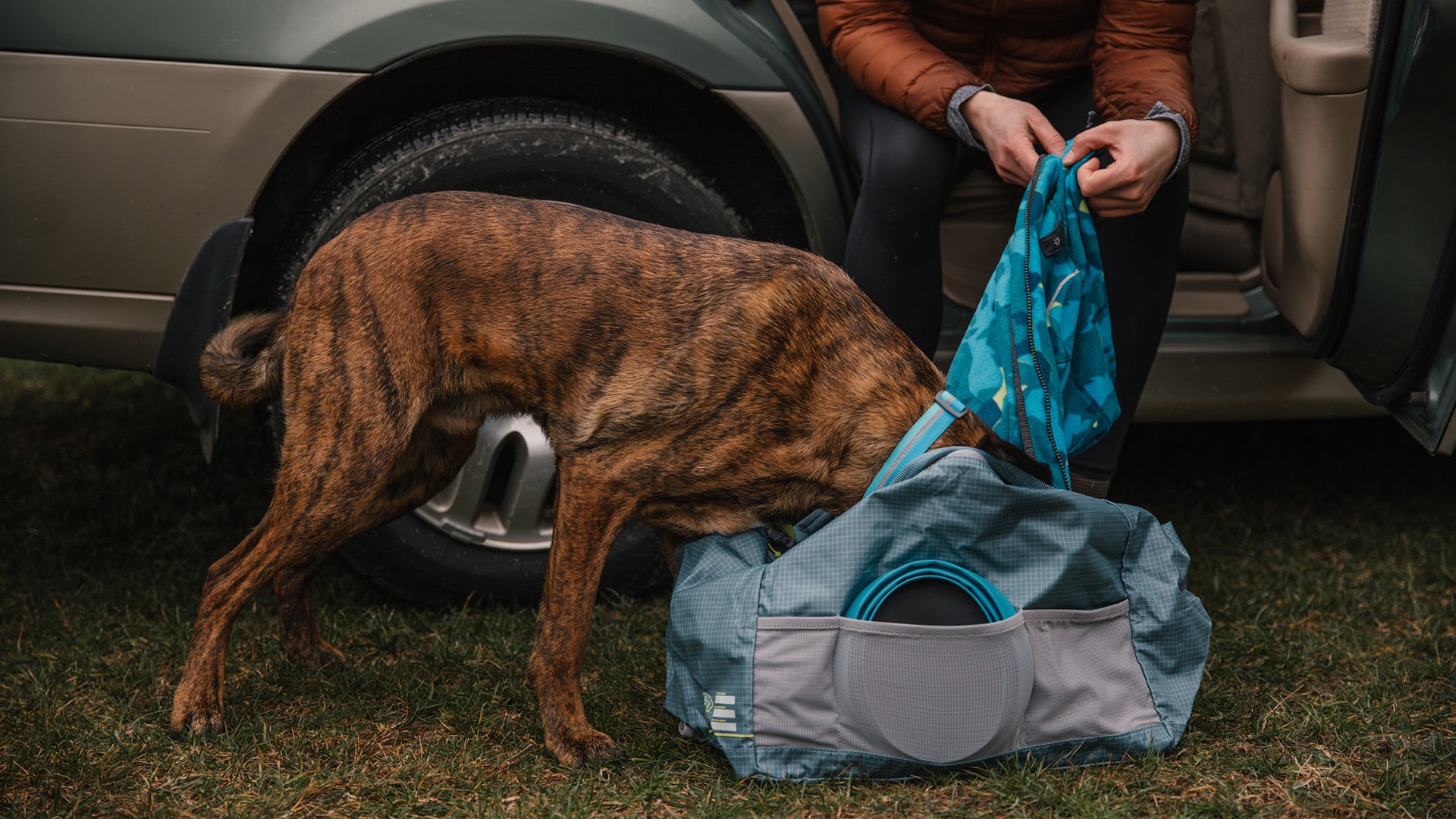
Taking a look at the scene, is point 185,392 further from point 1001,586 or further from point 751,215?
point 1001,586

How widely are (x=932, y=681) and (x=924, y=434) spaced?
1.46 feet

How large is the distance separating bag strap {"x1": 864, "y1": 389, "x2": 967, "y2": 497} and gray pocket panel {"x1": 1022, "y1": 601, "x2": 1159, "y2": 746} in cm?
33

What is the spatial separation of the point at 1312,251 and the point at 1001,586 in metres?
1.20

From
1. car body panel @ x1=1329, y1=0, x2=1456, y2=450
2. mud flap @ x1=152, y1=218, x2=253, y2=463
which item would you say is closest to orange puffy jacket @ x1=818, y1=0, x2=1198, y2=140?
car body panel @ x1=1329, y1=0, x2=1456, y2=450

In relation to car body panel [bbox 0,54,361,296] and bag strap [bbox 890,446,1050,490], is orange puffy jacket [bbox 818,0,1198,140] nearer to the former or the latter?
bag strap [bbox 890,446,1050,490]

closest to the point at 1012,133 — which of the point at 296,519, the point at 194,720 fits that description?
the point at 296,519

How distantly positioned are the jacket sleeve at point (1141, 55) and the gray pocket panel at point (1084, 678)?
1070 mm

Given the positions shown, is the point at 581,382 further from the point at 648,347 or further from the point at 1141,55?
the point at 1141,55

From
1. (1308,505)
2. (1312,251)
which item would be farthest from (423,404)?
(1308,505)

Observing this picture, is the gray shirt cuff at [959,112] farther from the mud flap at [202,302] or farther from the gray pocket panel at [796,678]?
the mud flap at [202,302]

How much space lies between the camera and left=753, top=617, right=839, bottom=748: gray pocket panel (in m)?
2.00

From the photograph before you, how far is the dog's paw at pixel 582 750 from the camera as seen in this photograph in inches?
86.7

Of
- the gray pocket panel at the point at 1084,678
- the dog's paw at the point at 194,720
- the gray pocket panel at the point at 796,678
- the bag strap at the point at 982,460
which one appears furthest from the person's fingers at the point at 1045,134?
the dog's paw at the point at 194,720

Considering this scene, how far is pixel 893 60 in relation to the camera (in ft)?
8.35
